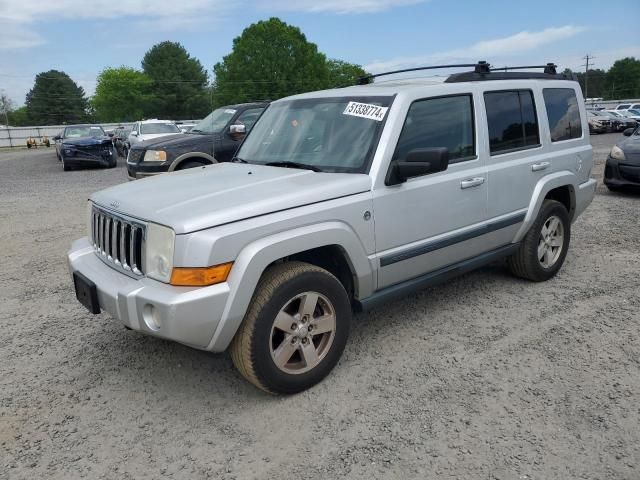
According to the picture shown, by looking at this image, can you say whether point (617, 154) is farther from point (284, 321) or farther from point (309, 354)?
point (284, 321)

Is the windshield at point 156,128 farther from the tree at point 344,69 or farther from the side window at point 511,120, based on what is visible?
the tree at point 344,69

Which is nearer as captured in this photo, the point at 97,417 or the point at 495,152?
the point at 97,417

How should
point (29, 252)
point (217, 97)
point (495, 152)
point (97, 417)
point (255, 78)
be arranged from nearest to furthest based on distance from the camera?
point (97, 417) < point (495, 152) < point (29, 252) < point (255, 78) < point (217, 97)

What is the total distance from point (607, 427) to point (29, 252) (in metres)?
6.52

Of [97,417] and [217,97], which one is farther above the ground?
[217,97]

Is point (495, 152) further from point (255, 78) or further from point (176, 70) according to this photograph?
point (176, 70)

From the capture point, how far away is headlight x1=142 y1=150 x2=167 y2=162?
9.16 metres

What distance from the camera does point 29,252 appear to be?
22.0 feet

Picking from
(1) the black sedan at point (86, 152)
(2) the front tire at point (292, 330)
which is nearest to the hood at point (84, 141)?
(1) the black sedan at point (86, 152)

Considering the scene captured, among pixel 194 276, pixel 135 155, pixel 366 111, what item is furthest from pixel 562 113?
pixel 135 155

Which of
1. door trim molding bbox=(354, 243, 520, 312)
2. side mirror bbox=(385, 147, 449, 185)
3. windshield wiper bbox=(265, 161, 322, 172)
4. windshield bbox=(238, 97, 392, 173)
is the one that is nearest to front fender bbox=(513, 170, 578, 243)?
door trim molding bbox=(354, 243, 520, 312)

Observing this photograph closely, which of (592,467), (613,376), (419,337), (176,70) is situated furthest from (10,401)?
(176,70)

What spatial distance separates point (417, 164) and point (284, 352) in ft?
4.58

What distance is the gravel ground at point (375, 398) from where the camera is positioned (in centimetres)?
262
